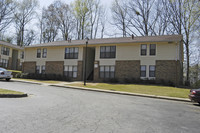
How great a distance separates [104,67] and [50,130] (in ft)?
74.9

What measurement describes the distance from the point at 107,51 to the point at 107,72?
3178 millimetres

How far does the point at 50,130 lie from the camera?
4609mm

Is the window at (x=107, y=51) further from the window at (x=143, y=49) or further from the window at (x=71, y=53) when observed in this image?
the window at (x=71, y=53)

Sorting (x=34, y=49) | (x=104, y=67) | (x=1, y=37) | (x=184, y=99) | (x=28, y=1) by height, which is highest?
(x=28, y=1)

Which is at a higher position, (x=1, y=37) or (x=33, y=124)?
(x=1, y=37)

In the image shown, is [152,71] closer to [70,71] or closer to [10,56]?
[70,71]

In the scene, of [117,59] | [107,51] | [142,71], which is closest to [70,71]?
[107,51]

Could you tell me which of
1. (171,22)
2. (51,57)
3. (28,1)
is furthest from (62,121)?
(28,1)

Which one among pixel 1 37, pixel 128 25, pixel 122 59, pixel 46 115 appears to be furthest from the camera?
pixel 1 37

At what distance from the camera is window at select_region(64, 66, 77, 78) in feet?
94.8

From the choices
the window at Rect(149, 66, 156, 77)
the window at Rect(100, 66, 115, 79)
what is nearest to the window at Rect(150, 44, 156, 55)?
the window at Rect(149, 66, 156, 77)

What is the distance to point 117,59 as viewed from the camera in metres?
26.4

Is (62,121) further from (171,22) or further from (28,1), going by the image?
(28,1)

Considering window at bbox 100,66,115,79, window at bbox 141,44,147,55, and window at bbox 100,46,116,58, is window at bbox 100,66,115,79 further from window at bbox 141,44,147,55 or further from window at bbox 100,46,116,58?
window at bbox 141,44,147,55
